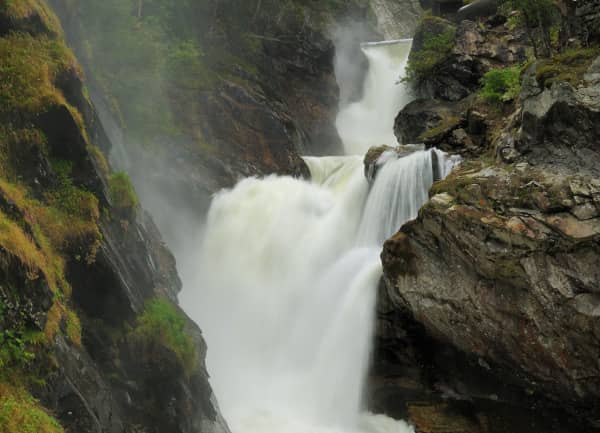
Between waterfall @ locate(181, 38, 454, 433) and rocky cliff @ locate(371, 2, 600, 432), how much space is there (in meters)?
1.10

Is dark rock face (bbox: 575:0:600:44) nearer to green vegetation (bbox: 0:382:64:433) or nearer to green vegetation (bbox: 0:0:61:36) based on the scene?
green vegetation (bbox: 0:0:61:36)

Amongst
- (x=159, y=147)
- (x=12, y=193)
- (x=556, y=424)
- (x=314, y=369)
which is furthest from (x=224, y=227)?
(x=556, y=424)

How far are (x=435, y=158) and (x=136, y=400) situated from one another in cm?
1138

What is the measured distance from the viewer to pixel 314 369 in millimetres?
15273

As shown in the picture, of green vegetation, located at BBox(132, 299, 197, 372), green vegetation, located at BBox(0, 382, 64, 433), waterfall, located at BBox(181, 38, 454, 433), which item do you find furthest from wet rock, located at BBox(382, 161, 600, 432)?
green vegetation, located at BBox(0, 382, 64, 433)

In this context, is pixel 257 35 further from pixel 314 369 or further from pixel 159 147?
pixel 314 369

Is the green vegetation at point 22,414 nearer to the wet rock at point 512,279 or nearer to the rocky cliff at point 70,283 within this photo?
the rocky cliff at point 70,283

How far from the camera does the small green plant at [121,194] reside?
1357 centimetres

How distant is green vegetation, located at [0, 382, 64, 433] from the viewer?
666 cm

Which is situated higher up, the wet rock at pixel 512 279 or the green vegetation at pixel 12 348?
the wet rock at pixel 512 279

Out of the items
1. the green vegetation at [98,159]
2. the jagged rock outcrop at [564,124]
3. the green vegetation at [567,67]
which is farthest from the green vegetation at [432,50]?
the green vegetation at [98,159]

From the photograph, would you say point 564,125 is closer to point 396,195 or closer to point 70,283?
point 396,195

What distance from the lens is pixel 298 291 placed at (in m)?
18.2

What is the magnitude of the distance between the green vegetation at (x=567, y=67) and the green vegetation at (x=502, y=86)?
5.81 ft
